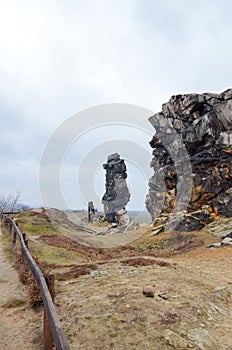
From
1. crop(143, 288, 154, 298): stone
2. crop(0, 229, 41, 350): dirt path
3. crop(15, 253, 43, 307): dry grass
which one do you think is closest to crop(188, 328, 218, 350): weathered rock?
crop(143, 288, 154, 298): stone

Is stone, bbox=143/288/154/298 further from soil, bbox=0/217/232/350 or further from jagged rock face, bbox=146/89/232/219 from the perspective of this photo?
jagged rock face, bbox=146/89/232/219

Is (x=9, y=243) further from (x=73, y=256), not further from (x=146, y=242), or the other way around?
(x=146, y=242)

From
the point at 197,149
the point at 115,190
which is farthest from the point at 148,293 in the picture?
the point at 115,190

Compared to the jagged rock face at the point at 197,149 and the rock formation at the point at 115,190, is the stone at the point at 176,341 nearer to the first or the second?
the jagged rock face at the point at 197,149

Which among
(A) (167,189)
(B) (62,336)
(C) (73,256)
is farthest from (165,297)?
(A) (167,189)

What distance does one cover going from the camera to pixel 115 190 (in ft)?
228

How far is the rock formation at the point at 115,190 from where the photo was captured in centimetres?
6531

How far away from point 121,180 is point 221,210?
43.2 meters

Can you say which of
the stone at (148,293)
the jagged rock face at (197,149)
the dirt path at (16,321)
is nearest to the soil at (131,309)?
the dirt path at (16,321)

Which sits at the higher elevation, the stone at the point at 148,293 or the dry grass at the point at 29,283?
the dry grass at the point at 29,283

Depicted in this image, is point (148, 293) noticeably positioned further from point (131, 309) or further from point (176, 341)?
point (176, 341)

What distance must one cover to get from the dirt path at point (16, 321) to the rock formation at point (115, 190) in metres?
53.7

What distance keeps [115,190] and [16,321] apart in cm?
6223

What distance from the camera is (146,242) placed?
86.3 ft
